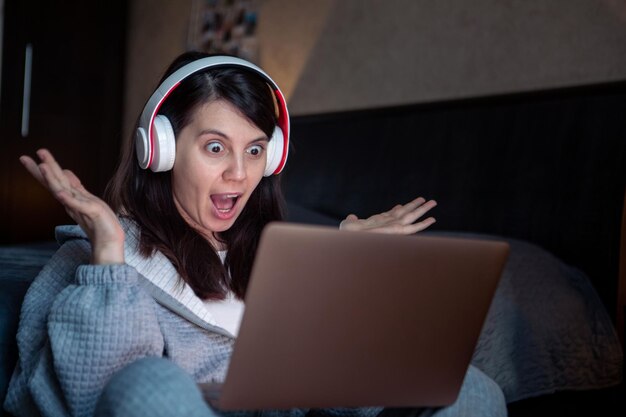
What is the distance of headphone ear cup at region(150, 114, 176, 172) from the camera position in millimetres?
1083

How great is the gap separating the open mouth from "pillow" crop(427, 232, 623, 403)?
2.22 ft

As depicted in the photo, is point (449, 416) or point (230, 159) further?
→ point (230, 159)

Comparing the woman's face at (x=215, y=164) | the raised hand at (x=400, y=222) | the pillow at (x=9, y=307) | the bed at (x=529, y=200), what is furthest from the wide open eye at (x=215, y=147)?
→ the bed at (x=529, y=200)

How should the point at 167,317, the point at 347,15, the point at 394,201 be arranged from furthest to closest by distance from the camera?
the point at 347,15 → the point at 394,201 → the point at 167,317

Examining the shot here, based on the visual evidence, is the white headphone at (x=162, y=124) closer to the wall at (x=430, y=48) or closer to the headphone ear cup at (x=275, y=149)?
the headphone ear cup at (x=275, y=149)

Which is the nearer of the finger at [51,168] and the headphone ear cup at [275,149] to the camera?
the finger at [51,168]

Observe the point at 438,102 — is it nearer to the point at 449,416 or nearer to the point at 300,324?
the point at 449,416

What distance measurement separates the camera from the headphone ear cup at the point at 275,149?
120cm

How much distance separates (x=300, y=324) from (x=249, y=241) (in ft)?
1.80

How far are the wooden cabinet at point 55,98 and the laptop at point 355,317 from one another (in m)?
3.27

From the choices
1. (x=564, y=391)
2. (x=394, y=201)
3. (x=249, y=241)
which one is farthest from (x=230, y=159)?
(x=394, y=201)

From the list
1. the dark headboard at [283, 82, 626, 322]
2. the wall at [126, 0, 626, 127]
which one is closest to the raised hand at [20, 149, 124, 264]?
the dark headboard at [283, 82, 626, 322]

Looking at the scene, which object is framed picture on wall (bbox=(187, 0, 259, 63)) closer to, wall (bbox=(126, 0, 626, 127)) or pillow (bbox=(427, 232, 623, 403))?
wall (bbox=(126, 0, 626, 127))

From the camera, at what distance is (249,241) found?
4.13 ft
